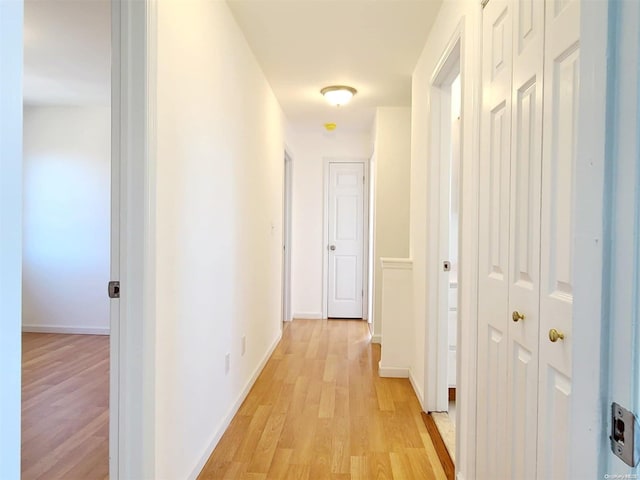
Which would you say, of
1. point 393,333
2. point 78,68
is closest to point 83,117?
point 78,68

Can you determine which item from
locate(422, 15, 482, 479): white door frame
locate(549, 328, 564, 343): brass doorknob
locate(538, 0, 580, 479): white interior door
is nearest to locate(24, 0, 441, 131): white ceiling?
locate(422, 15, 482, 479): white door frame

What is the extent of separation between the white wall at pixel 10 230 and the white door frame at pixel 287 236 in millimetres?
4428

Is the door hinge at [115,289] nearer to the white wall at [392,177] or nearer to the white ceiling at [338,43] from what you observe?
the white ceiling at [338,43]

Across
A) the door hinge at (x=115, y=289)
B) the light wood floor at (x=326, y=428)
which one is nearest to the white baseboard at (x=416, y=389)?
the light wood floor at (x=326, y=428)

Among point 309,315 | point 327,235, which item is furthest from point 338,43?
point 309,315

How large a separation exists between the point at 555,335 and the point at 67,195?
4743mm

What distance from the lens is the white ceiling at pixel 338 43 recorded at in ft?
7.63

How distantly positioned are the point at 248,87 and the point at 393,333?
7.23 feet

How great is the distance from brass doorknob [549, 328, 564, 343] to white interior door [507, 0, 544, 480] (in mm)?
93

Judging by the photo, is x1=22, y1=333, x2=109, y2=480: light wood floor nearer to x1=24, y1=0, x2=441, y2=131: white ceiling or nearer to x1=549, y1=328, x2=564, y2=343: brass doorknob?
x1=549, y1=328, x2=564, y2=343: brass doorknob

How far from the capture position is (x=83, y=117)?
4336mm

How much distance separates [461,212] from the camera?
1818 millimetres

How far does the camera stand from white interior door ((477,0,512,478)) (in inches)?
51.9

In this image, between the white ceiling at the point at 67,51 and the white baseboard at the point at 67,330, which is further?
the white baseboard at the point at 67,330
